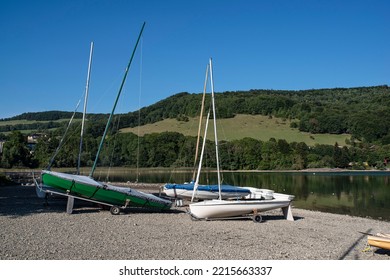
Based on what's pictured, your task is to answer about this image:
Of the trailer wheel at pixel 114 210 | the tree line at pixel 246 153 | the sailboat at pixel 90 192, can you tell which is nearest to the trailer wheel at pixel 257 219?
the sailboat at pixel 90 192

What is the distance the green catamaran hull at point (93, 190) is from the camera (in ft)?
72.2

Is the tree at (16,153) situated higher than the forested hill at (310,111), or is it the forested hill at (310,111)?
the forested hill at (310,111)

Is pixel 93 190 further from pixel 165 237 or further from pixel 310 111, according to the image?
pixel 310 111

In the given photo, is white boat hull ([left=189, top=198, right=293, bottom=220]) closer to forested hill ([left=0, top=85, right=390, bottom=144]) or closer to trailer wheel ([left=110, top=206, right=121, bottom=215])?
trailer wheel ([left=110, top=206, right=121, bottom=215])

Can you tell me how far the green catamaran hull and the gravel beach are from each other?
74 cm

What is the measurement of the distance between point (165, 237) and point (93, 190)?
7.45 metres

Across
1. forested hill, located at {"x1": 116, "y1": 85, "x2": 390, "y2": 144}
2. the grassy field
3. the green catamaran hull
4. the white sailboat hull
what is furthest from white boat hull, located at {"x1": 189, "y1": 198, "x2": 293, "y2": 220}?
forested hill, located at {"x1": 116, "y1": 85, "x2": 390, "y2": 144}

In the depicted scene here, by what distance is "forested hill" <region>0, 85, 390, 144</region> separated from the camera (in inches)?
5330

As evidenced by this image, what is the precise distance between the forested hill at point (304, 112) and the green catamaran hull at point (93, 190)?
11113cm

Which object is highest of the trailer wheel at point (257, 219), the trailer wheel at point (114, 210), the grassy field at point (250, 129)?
the grassy field at point (250, 129)

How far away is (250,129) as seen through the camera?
147500 millimetres

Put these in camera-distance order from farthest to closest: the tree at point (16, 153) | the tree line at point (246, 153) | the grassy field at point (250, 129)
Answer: the grassy field at point (250, 129) < the tree line at point (246, 153) < the tree at point (16, 153)

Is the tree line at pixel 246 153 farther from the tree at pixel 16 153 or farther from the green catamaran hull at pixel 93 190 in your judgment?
the green catamaran hull at pixel 93 190
